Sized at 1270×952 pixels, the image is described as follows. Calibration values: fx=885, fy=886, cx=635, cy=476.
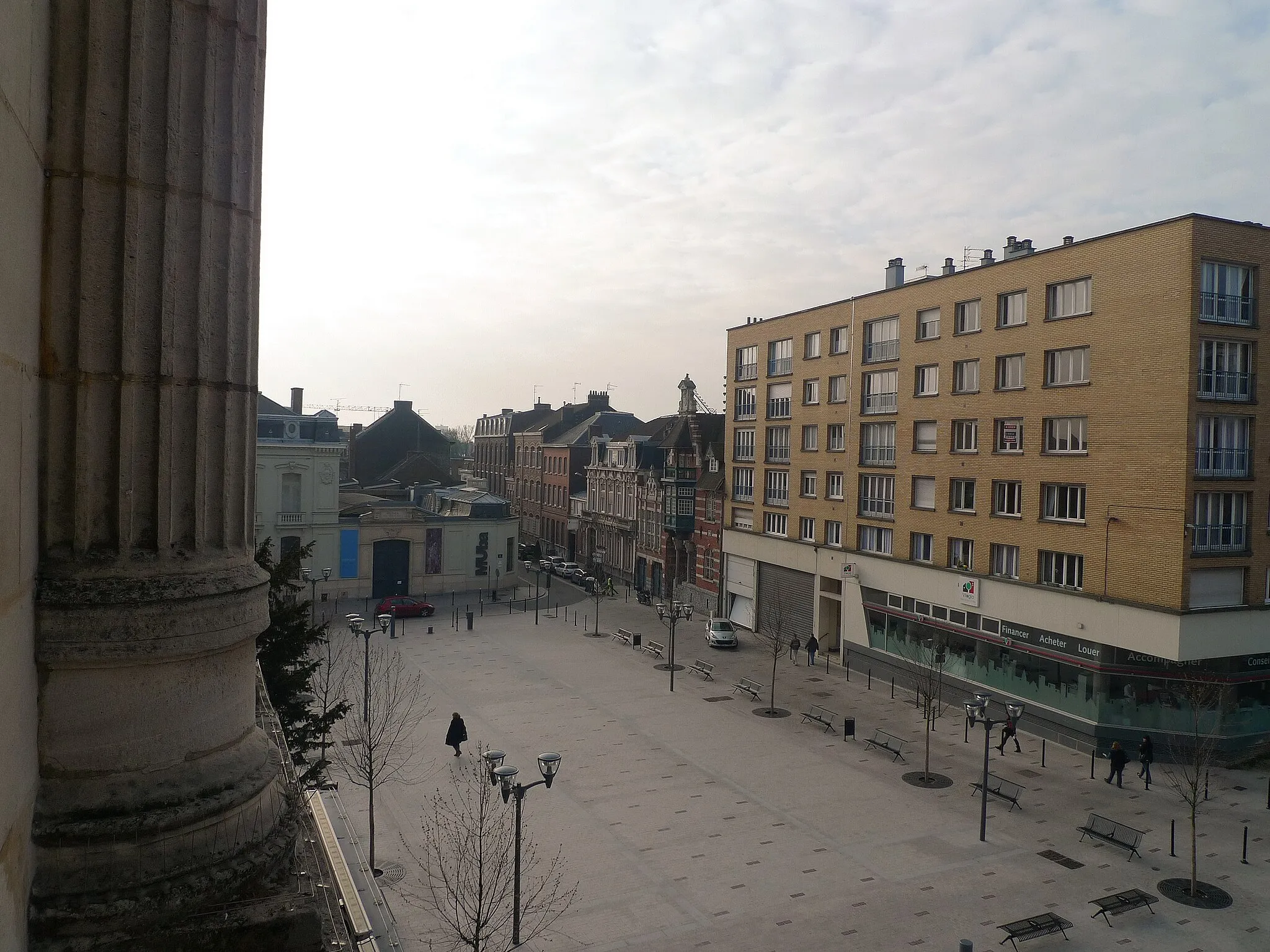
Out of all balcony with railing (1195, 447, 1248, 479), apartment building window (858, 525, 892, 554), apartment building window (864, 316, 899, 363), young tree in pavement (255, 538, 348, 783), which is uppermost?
apartment building window (864, 316, 899, 363)

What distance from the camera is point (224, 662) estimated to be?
176 inches

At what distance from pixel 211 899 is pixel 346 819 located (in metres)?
16.6

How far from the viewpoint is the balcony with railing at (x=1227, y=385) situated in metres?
23.7

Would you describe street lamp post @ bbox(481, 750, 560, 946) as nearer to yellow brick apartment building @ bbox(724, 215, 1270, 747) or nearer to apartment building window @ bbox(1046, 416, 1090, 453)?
yellow brick apartment building @ bbox(724, 215, 1270, 747)

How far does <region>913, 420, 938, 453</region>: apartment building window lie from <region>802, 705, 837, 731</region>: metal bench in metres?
10.7

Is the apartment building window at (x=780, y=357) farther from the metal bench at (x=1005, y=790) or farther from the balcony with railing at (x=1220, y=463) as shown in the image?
the metal bench at (x=1005, y=790)

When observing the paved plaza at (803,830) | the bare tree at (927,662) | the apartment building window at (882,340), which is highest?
the apartment building window at (882,340)

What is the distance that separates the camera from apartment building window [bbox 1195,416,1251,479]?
23.7 m

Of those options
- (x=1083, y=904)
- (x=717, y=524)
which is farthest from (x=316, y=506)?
(x=1083, y=904)

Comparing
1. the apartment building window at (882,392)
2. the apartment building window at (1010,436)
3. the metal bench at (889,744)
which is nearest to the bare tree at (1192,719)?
the metal bench at (889,744)

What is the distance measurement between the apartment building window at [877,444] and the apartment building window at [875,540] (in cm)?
261

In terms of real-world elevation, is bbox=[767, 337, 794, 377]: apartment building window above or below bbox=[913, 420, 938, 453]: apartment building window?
above

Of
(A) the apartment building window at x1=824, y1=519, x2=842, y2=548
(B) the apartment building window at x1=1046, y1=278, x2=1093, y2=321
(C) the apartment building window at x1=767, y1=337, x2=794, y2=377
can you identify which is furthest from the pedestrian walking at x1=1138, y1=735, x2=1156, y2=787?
(C) the apartment building window at x1=767, y1=337, x2=794, y2=377

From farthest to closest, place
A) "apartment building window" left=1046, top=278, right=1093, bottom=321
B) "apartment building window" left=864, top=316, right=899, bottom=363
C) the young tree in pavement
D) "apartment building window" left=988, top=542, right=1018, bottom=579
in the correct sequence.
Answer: "apartment building window" left=864, top=316, right=899, bottom=363 → "apartment building window" left=988, top=542, right=1018, bottom=579 → "apartment building window" left=1046, top=278, right=1093, bottom=321 → the young tree in pavement
